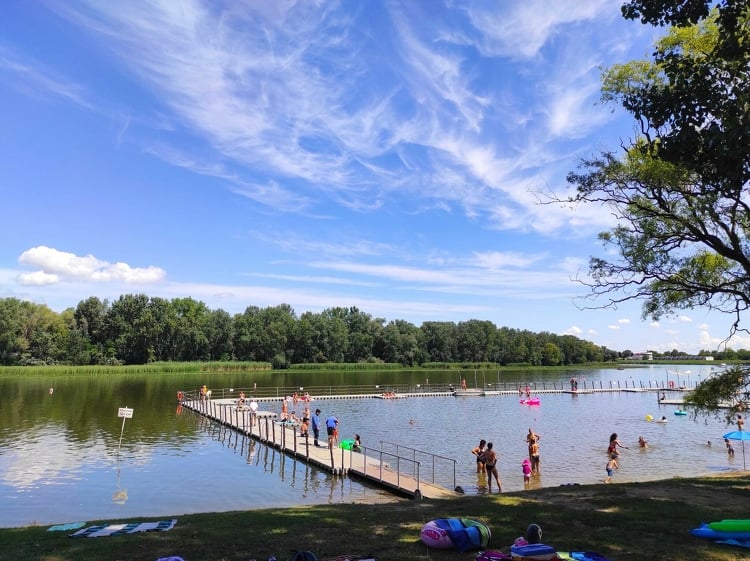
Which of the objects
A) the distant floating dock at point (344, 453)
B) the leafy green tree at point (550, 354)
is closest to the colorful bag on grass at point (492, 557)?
the distant floating dock at point (344, 453)

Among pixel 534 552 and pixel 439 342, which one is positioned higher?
pixel 439 342

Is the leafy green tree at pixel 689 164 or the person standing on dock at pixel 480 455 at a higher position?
the leafy green tree at pixel 689 164

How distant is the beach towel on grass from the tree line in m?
102

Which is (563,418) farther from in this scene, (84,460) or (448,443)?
(84,460)

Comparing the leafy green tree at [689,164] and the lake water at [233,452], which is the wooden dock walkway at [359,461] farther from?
the leafy green tree at [689,164]

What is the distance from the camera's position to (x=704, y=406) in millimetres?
15898

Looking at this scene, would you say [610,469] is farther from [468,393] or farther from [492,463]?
[468,393]

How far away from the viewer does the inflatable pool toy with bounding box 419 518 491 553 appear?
348 inches

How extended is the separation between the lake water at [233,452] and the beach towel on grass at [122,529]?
19.8ft

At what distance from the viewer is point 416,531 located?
10.3 meters

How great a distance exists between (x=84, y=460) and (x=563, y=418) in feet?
123

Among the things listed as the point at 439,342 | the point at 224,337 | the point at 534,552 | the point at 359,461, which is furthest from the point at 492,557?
the point at 439,342

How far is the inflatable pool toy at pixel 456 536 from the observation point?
29.0 feet

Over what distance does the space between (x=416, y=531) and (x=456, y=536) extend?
64.0 inches
